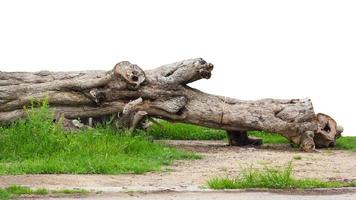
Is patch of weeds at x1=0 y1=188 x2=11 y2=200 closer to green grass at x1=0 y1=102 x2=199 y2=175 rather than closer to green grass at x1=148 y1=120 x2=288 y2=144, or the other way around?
green grass at x1=0 y1=102 x2=199 y2=175

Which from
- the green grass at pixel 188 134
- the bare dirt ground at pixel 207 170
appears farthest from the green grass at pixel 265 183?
the green grass at pixel 188 134

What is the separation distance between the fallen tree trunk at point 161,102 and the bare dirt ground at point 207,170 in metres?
0.68

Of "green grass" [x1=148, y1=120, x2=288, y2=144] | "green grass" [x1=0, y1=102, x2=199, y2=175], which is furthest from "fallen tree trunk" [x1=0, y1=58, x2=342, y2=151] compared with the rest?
"green grass" [x1=148, y1=120, x2=288, y2=144]

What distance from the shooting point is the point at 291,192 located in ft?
36.0

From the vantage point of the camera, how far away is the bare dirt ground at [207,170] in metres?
11.2

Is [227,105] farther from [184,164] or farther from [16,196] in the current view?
[16,196]

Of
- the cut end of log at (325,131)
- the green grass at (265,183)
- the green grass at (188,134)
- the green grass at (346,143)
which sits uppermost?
the green grass at (265,183)

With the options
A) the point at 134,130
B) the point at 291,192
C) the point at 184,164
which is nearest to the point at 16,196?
the point at 291,192

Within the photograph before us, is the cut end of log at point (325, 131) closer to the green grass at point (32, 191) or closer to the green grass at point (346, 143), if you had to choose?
the green grass at point (346, 143)

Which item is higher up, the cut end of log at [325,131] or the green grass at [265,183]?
the green grass at [265,183]

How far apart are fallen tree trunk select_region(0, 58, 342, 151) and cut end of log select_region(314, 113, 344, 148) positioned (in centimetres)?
29

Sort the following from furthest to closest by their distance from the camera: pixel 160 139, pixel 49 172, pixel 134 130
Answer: pixel 160 139 < pixel 134 130 < pixel 49 172

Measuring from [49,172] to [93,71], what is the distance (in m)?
6.14

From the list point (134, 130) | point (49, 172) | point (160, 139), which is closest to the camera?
point (49, 172)
